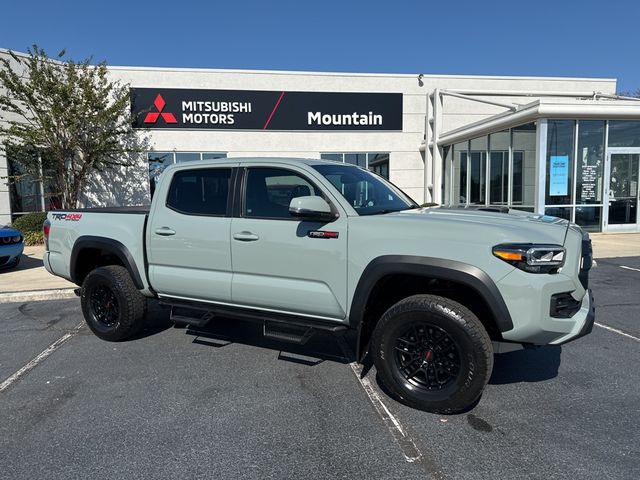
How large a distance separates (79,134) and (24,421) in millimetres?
12955

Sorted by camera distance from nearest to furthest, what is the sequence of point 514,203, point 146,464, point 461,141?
1. point 146,464
2. point 514,203
3. point 461,141

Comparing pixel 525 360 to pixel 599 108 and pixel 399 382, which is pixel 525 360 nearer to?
pixel 399 382

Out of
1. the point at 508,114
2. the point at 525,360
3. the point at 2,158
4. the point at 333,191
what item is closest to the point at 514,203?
the point at 508,114

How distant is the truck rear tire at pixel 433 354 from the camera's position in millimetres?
3119

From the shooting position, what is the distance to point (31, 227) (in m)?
13.5

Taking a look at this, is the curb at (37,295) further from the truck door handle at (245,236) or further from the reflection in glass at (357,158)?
the reflection in glass at (357,158)

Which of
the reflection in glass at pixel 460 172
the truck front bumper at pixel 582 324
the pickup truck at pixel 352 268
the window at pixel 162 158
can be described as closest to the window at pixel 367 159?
the reflection in glass at pixel 460 172

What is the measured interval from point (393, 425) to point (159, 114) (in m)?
15.0

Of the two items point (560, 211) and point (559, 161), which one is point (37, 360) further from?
point (560, 211)

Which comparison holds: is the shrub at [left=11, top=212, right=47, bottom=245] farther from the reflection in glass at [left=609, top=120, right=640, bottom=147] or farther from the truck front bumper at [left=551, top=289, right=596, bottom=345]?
the reflection in glass at [left=609, top=120, right=640, bottom=147]

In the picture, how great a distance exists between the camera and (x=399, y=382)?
11.2 ft

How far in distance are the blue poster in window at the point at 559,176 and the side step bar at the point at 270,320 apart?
11.5m

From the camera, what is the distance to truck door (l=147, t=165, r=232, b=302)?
4168mm

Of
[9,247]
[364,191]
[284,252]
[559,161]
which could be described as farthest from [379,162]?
Result: [284,252]
